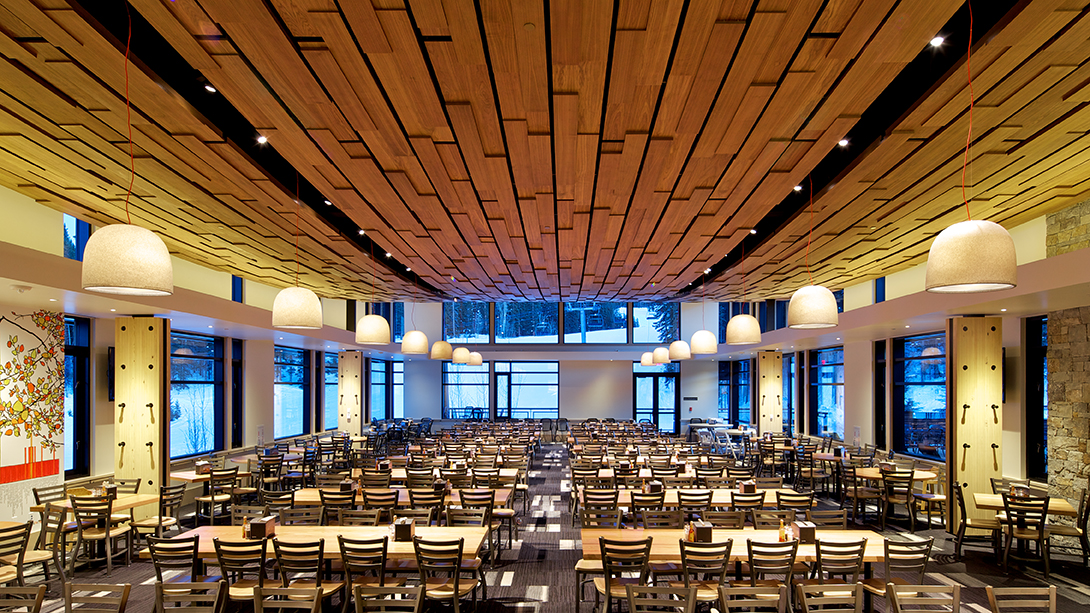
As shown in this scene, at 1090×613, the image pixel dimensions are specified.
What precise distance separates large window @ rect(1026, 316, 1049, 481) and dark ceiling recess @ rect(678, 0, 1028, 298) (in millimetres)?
6037

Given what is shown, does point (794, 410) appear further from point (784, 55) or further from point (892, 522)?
point (784, 55)

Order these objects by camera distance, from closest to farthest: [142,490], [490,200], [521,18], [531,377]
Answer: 1. [521,18]
2. [490,200]
3. [142,490]
4. [531,377]

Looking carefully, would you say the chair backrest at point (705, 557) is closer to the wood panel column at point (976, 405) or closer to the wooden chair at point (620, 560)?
the wooden chair at point (620, 560)

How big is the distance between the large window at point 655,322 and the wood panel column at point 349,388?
12.0 metres

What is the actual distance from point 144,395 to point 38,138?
21.5ft

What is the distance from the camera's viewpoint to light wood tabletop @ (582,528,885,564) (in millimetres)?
5949

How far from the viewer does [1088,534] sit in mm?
9039

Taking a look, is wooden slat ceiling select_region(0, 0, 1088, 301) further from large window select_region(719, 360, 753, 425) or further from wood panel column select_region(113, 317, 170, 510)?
large window select_region(719, 360, 753, 425)

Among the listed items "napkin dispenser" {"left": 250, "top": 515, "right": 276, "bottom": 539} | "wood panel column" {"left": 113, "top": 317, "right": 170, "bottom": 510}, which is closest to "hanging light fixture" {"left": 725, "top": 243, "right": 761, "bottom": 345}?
"napkin dispenser" {"left": 250, "top": 515, "right": 276, "bottom": 539}

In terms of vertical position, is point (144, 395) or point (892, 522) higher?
point (144, 395)

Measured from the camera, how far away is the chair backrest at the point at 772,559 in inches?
220

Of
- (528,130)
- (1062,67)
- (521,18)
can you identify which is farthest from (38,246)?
(1062,67)

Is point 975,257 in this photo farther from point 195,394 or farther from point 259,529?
point 195,394

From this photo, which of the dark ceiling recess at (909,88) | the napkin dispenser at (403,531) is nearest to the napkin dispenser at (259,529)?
the napkin dispenser at (403,531)
